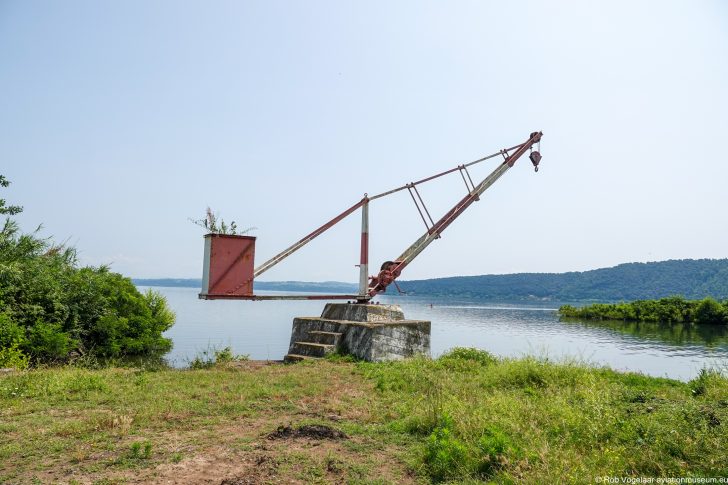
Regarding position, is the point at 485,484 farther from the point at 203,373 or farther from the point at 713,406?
the point at 203,373

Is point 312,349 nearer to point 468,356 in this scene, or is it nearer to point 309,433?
point 468,356

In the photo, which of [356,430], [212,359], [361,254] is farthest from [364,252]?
[356,430]

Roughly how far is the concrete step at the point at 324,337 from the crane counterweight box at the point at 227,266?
3272mm

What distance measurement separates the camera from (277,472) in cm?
530

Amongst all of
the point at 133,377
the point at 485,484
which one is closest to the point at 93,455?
the point at 485,484

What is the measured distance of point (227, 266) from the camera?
12.7 metres

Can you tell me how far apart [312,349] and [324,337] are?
62 cm

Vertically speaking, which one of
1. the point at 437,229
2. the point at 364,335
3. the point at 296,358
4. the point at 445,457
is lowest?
the point at 296,358

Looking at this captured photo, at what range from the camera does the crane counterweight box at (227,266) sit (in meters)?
12.5

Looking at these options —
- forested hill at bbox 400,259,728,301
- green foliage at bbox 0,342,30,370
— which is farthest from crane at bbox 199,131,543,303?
forested hill at bbox 400,259,728,301

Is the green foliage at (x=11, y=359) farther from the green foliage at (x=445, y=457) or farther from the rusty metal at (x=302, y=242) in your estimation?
the green foliage at (x=445, y=457)

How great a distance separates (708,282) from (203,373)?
13593 centimetres

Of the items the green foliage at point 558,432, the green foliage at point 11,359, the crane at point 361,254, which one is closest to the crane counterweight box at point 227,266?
the crane at point 361,254

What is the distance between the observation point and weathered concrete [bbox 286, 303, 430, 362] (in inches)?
561
